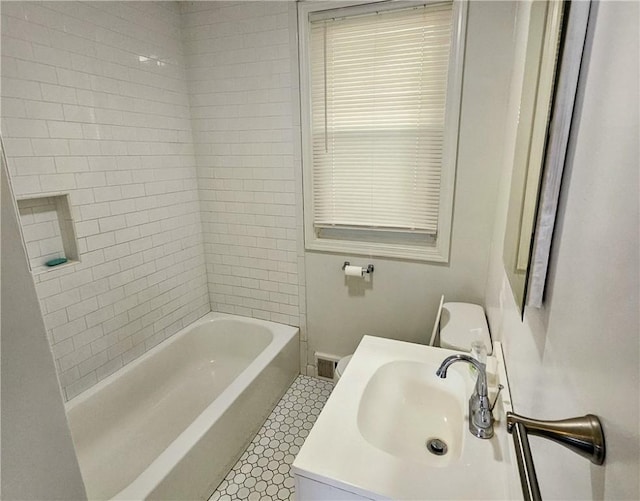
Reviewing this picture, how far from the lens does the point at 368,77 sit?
192cm

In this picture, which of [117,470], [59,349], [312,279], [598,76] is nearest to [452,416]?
[598,76]

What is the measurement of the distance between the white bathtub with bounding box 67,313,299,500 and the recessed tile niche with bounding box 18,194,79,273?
0.74 m

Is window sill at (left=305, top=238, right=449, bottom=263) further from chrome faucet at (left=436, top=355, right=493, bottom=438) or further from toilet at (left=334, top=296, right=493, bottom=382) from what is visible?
chrome faucet at (left=436, top=355, right=493, bottom=438)

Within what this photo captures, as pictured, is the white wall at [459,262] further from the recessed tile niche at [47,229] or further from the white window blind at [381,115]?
the recessed tile niche at [47,229]

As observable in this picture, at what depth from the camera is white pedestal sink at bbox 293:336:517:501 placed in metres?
0.89

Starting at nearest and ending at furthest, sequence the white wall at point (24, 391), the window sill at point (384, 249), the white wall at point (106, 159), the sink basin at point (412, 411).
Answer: the white wall at point (24, 391) < the sink basin at point (412, 411) < the white wall at point (106, 159) < the window sill at point (384, 249)

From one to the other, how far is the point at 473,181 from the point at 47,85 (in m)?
2.11

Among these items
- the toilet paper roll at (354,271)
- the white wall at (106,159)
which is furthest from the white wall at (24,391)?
the toilet paper roll at (354,271)

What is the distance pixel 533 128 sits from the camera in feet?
2.69

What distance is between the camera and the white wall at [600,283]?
0.36 metres

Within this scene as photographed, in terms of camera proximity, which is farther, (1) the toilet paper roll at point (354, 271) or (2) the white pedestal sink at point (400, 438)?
(1) the toilet paper roll at point (354, 271)

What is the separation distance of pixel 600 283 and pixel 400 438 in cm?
97

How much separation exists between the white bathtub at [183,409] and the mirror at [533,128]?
1497mm

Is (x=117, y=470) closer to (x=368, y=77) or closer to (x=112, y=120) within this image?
(x=112, y=120)
